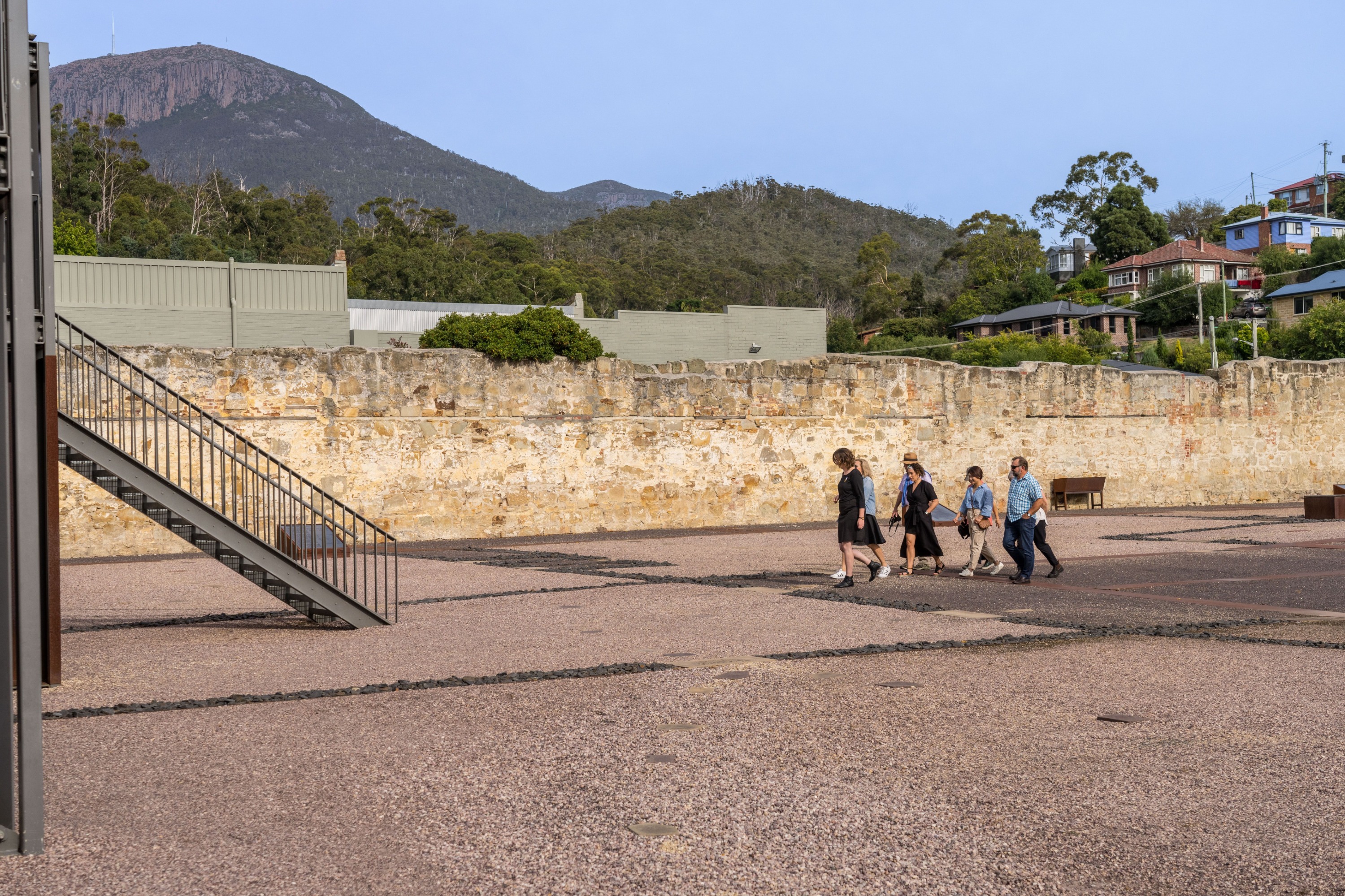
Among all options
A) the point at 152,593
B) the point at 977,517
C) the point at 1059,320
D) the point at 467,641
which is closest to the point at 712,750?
the point at 467,641

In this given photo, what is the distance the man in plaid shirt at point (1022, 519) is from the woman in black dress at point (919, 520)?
2.91 feet

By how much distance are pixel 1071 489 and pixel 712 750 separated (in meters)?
23.3

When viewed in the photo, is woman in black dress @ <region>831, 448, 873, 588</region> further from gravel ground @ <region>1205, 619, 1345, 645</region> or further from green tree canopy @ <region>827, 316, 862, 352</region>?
green tree canopy @ <region>827, 316, 862, 352</region>

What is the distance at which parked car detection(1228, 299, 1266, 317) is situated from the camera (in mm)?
80500

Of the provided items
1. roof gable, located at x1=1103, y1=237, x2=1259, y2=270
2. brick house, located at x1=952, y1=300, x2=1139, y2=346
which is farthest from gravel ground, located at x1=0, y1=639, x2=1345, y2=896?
roof gable, located at x1=1103, y1=237, x2=1259, y2=270

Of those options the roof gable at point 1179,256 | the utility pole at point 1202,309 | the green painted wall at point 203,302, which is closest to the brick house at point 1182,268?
the roof gable at point 1179,256

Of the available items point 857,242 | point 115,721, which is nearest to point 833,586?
point 115,721

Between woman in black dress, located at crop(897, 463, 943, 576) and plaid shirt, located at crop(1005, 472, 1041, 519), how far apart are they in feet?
2.87

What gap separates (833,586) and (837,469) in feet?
41.7

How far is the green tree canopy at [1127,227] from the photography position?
324ft

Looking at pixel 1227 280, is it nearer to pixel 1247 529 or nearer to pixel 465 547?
pixel 1247 529

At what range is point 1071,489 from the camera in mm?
27688

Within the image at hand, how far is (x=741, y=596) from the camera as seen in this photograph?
12555 millimetres

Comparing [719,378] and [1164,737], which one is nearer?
[1164,737]
